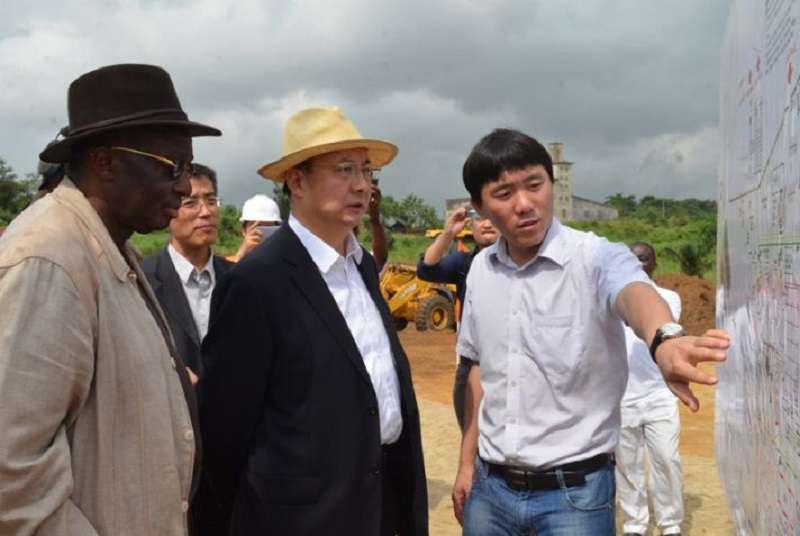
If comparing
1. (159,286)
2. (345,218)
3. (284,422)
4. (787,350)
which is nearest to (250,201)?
(159,286)

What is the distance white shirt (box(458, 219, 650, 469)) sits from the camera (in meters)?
2.78

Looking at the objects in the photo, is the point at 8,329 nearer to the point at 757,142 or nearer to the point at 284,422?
the point at 284,422

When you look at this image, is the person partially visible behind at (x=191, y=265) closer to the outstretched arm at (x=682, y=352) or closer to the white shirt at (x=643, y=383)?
the outstretched arm at (x=682, y=352)

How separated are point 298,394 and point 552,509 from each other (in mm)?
936

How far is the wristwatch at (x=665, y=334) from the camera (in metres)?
1.83

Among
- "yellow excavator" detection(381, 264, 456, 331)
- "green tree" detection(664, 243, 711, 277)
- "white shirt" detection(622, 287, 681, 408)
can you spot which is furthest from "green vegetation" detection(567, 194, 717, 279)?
"white shirt" detection(622, 287, 681, 408)

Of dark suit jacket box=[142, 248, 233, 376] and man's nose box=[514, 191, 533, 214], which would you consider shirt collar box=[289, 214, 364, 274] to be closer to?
man's nose box=[514, 191, 533, 214]

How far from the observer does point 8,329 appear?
5.57ft

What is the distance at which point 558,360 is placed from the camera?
2797 millimetres

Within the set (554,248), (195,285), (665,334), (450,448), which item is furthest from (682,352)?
(450,448)

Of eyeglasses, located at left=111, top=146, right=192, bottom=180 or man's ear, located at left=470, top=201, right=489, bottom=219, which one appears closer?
eyeglasses, located at left=111, top=146, right=192, bottom=180

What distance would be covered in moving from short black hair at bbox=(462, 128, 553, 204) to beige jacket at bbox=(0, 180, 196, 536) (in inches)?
52.8

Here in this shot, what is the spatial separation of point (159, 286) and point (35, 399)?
2179mm

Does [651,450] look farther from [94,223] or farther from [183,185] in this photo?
[94,223]
